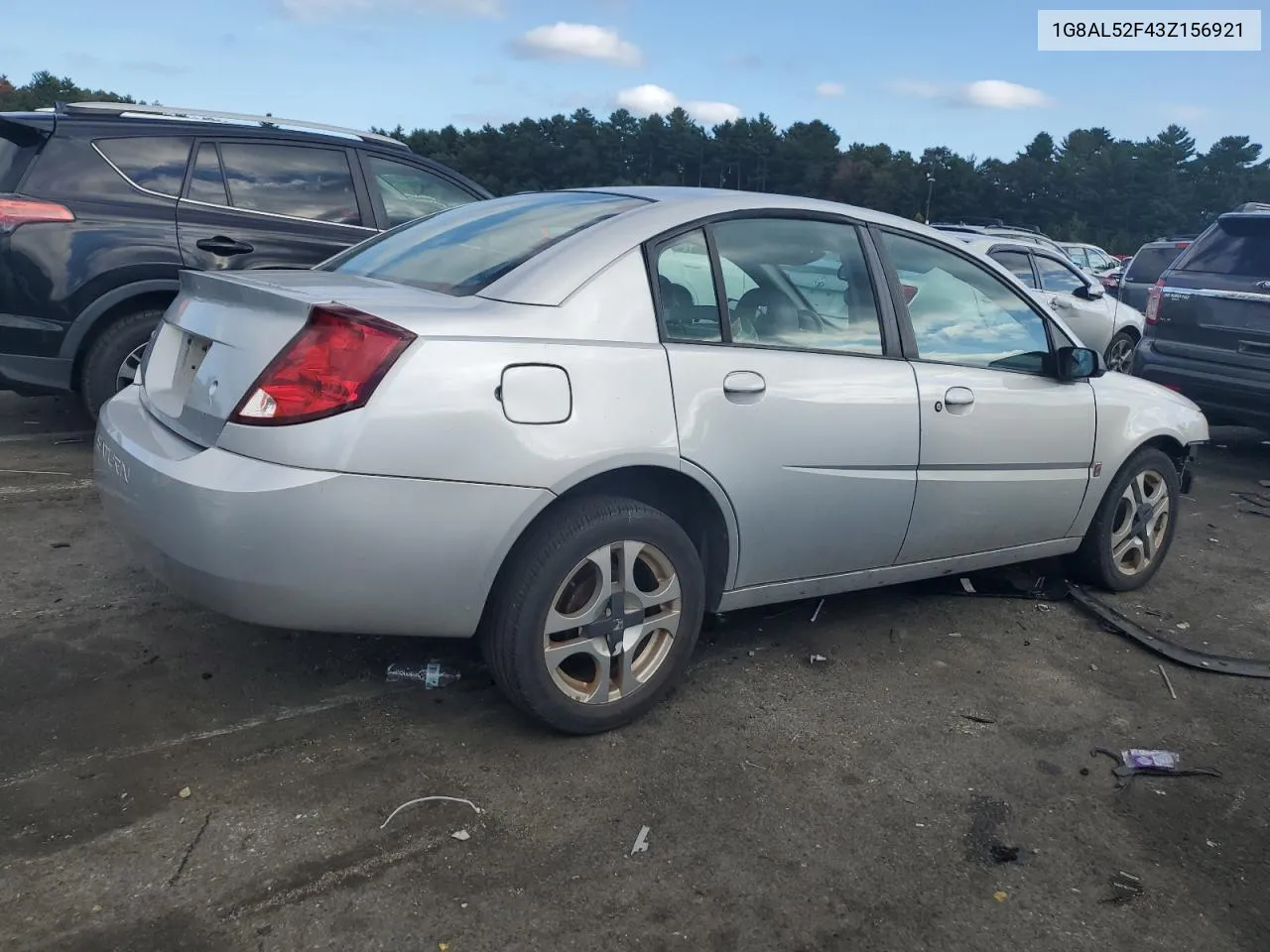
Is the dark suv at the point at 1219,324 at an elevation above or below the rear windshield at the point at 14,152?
below

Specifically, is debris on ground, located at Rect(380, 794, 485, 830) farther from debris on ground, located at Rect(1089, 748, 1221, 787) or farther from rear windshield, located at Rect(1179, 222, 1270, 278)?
rear windshield, located at Rect(1179, 222, 1270, 278)

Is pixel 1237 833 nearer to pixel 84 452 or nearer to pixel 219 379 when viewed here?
pixel 219 379

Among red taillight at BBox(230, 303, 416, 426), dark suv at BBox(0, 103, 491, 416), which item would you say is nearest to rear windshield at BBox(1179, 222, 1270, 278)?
dark suv at BBox(0, 103, 491, 416)

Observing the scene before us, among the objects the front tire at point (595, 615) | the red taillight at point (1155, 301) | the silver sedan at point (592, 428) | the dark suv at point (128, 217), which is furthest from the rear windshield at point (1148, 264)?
the front tire at point (595, 615)

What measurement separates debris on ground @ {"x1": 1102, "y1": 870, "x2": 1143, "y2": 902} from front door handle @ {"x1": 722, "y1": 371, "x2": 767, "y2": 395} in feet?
5.40

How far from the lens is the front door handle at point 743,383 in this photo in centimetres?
318

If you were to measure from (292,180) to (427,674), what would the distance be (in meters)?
Result: 4.17

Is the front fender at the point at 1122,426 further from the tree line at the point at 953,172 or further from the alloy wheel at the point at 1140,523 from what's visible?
the tree line at the point at 953,172

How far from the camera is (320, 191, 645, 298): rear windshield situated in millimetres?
3176

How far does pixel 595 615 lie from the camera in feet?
9.92

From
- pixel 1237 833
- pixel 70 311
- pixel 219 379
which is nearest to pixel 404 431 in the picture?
pixel 219 379

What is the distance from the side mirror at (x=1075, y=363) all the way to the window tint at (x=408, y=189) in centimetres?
404

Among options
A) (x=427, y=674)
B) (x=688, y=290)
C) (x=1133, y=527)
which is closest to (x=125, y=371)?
(x=427, y=674)

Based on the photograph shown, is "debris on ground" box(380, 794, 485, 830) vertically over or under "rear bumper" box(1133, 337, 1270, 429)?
under
